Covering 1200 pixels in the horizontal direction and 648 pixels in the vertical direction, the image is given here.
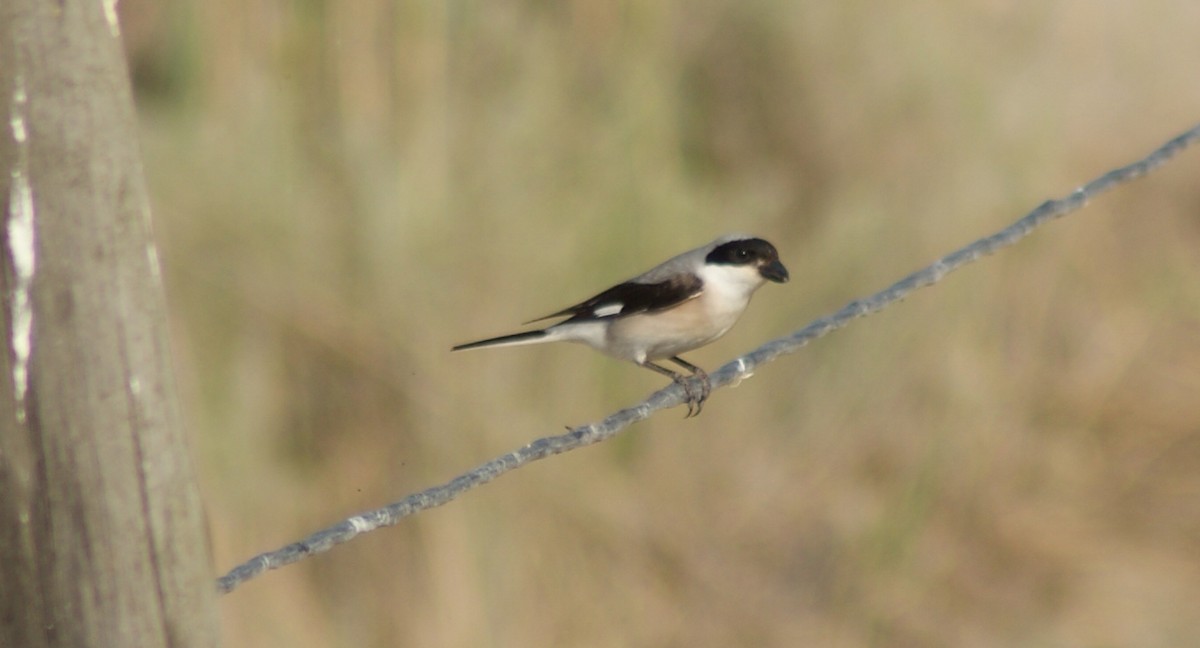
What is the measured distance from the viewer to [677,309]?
3.84 m

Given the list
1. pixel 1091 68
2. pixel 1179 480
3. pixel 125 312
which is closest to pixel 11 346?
pixel 125 312

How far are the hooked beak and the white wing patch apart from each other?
0.40m

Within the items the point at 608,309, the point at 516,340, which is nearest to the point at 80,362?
the point at 516,340

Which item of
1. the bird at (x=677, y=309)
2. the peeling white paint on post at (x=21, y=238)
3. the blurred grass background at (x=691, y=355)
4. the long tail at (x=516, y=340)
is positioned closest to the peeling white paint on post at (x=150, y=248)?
the peeling white paint on post at (x=21, y=238)

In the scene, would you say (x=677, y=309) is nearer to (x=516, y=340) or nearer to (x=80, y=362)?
(x=516, y=340)

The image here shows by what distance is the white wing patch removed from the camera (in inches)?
156

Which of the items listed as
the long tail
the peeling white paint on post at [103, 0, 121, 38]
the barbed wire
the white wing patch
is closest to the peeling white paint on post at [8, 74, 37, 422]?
the peeling white paint on post at [103, 0, 121, 38]

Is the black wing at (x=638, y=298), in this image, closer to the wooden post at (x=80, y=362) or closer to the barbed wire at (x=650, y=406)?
the barbed wire at (x=650, y=406)

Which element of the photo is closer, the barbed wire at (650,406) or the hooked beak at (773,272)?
the barbed wire at (650,406)

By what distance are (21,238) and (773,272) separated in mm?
2776

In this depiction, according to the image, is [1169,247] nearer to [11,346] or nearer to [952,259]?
[952,259]

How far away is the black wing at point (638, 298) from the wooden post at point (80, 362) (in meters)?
2.44

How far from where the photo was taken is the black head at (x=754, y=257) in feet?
12.9

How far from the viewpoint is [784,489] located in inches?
193
